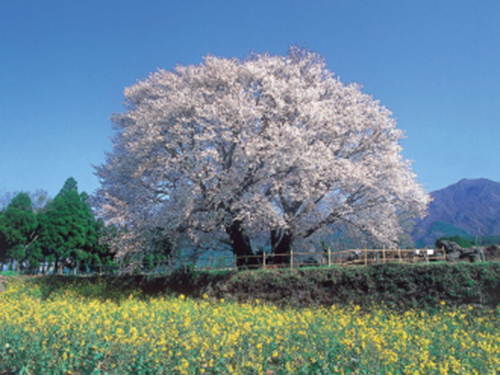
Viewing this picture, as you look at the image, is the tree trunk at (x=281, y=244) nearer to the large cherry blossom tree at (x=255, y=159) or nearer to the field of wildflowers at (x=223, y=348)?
the large cherry blossom tree at (x=255, y=159)

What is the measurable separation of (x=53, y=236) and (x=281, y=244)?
26019 millimetres

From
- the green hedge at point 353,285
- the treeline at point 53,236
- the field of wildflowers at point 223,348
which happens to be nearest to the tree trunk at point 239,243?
the green hedge at point 353,285

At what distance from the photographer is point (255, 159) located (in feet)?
68.1

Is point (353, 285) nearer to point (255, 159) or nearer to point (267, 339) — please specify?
point (255, 159)

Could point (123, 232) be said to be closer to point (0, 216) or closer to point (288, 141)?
point (288, 141)

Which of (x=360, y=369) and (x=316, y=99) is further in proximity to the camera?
(x=316, y=99)

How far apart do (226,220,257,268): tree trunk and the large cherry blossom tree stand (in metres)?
0.06

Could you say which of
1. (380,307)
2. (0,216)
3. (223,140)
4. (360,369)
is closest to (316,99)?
(223,140)

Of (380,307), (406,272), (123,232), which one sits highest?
(123,232)

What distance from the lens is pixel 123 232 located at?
2269 centimetres

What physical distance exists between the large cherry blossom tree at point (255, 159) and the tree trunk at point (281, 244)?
107mm

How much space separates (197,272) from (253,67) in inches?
424

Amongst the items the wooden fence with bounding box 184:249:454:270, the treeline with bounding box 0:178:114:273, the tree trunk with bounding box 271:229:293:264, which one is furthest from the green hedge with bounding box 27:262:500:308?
the treeline with bounding box 0:178:114:273

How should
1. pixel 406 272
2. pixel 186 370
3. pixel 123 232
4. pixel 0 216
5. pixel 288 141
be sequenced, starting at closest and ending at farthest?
pixel 186 370
pixel 406 272
pixel 288 141
pixel 123 232
pixel 0 216
